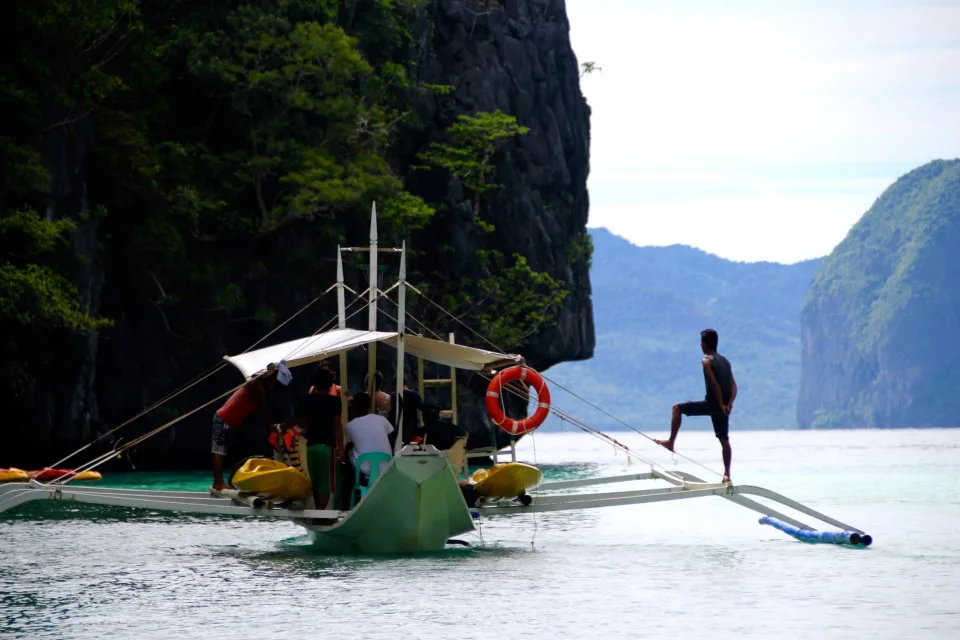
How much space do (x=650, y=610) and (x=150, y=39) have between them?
3194 centimetres

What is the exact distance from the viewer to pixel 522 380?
19625 millimetres

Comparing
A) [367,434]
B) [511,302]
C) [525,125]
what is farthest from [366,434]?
[525,125]

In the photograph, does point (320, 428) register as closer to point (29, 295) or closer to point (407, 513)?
point (407, 513)

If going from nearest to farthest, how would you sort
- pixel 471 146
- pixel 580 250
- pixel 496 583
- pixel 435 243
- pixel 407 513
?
1. pixel 496 583
2. pixel 407 513
3. pixel 435 243
4. pixel 471 146
5. pixel 580 250

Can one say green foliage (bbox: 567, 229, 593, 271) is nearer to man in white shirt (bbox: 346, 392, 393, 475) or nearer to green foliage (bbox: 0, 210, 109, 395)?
green foliage (bbox: 0, 210, 109, 395)

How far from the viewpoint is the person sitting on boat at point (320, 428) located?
59.9 ft

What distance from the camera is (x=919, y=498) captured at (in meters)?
32.7

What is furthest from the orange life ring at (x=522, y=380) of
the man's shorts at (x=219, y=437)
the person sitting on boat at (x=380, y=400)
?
the man's shorts at (x=219, y=437)

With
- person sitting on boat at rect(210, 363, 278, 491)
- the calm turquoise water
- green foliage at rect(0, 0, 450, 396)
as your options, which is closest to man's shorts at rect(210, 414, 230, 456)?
person sitting on boat at rect(210, 363, 278, 491)

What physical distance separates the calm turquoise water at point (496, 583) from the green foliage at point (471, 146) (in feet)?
101

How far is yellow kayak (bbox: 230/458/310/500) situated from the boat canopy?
1.29 m

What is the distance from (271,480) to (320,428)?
2.95 ft

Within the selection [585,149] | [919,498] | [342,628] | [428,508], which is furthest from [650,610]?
[585,149]

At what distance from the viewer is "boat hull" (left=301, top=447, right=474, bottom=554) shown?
17.1 metres
